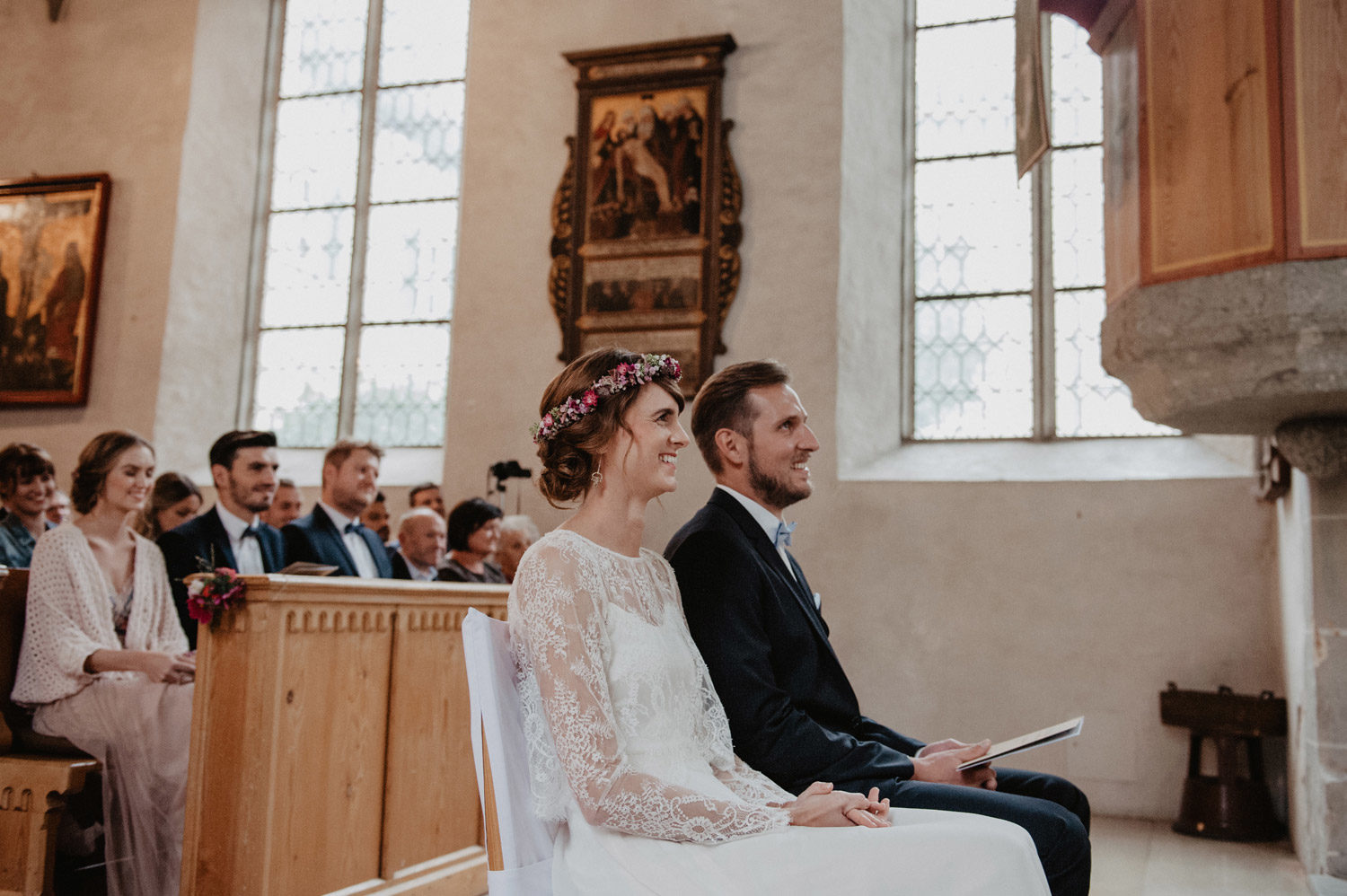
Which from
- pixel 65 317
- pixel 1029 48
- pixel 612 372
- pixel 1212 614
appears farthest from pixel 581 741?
pixel 65 317

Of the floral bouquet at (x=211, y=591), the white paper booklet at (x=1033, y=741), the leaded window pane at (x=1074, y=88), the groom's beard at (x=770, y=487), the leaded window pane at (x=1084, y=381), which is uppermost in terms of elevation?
the leaded window pane at (x=1074, y=88)

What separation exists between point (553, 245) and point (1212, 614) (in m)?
4.77

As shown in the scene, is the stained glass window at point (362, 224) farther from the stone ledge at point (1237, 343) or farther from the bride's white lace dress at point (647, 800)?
the bride's white lace dress at point (647, 800)

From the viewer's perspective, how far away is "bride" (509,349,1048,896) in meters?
1.98

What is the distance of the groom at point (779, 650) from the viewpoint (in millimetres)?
2336

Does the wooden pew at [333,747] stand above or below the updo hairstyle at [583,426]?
below

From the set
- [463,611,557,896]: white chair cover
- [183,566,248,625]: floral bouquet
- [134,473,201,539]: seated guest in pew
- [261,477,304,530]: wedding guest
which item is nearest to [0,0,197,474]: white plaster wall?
[261,477,304,530]: wedding guest

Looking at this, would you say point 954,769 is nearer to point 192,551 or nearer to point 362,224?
point 192,551

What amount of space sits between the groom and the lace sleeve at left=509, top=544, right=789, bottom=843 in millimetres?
292

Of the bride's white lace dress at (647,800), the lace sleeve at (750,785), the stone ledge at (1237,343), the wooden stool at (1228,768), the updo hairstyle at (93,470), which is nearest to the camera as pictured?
the bride's white lace dress at (647,800)

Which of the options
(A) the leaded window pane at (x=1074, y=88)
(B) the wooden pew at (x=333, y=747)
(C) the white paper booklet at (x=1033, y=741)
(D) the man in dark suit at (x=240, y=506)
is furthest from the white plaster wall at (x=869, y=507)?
(C) the white paper booklet at (x=1033, y=741)

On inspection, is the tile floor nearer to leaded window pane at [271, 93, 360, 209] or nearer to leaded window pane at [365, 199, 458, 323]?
leaded window pane at [365, 199, 458, 323]

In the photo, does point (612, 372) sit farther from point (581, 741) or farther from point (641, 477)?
point (581, 741)

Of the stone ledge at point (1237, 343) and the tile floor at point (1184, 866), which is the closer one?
the stone ledge at point (1237, 343)
